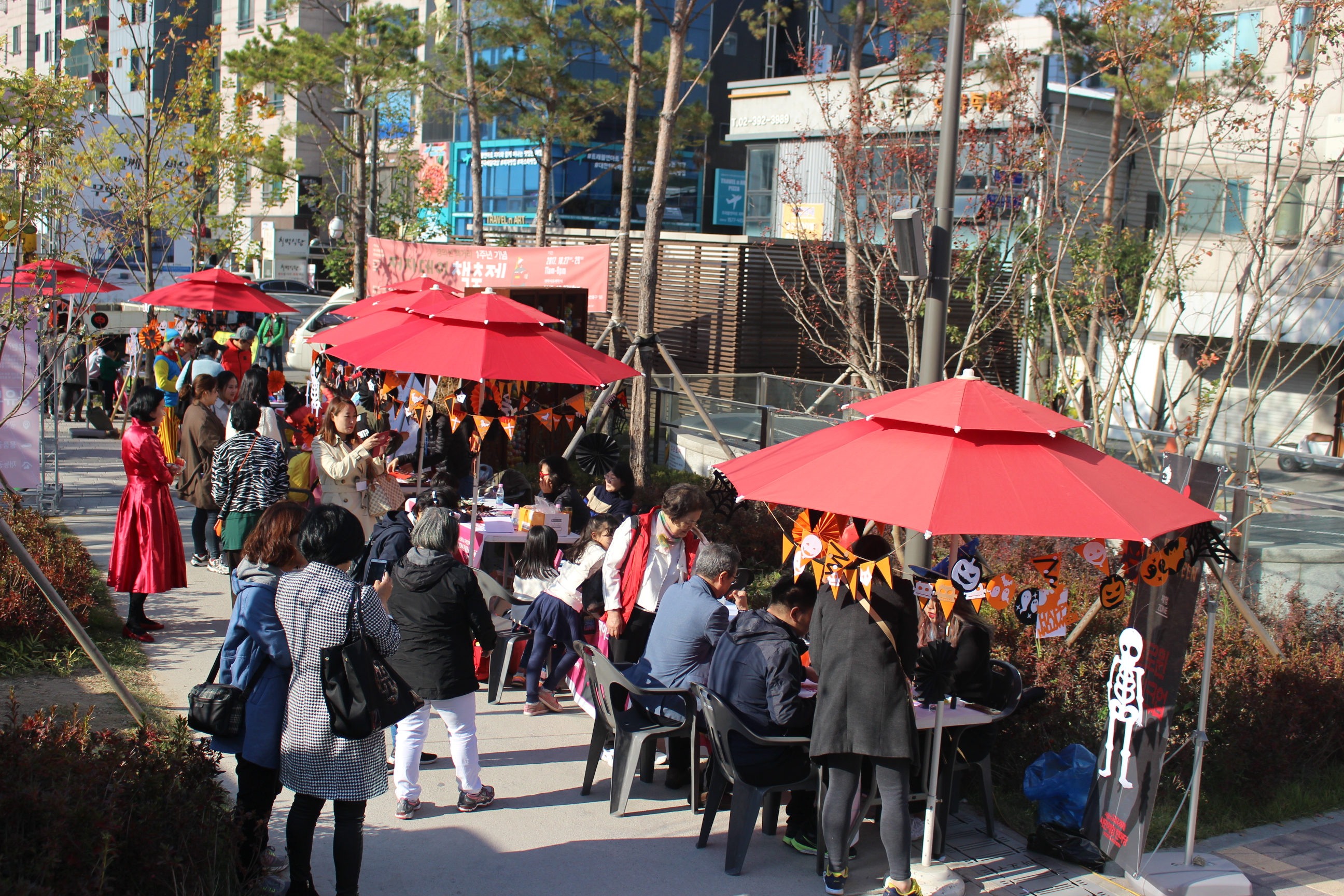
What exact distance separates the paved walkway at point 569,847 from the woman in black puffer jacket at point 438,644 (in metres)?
0.23

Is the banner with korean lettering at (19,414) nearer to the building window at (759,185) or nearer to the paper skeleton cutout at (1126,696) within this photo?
the paper skeleton cutout at (1126,696)

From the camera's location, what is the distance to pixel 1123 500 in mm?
4391

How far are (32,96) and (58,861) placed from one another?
8937mm

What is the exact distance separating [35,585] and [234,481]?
1.50 meters

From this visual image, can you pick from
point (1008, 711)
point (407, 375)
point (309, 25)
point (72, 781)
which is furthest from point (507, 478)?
point (309, 25)

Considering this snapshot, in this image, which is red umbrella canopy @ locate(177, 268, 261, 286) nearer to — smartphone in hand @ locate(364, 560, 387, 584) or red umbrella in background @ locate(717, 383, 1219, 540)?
smartphone in hand @ locate(364, 560, 387, 584)

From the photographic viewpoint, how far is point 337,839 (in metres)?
4.22

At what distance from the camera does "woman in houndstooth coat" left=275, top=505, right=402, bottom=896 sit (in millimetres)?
4117

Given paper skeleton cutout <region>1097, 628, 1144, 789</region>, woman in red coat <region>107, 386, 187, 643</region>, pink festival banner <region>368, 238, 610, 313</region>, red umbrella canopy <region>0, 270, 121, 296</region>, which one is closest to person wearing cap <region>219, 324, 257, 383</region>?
red umbrella canopy <region>0, 270, 121, 296</region>

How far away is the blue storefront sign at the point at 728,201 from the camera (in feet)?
145

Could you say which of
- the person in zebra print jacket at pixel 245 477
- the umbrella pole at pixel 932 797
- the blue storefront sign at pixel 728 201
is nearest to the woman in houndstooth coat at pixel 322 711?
the umbrella pole at pixel 932 797

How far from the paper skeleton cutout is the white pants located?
3.12m

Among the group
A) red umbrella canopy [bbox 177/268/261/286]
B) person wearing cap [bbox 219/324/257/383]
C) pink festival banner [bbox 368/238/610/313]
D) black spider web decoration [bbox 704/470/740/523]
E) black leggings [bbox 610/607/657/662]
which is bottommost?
black leggings [bbox 610/607/657/662]

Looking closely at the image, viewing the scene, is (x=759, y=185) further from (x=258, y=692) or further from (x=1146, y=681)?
(x=258, y=692)
